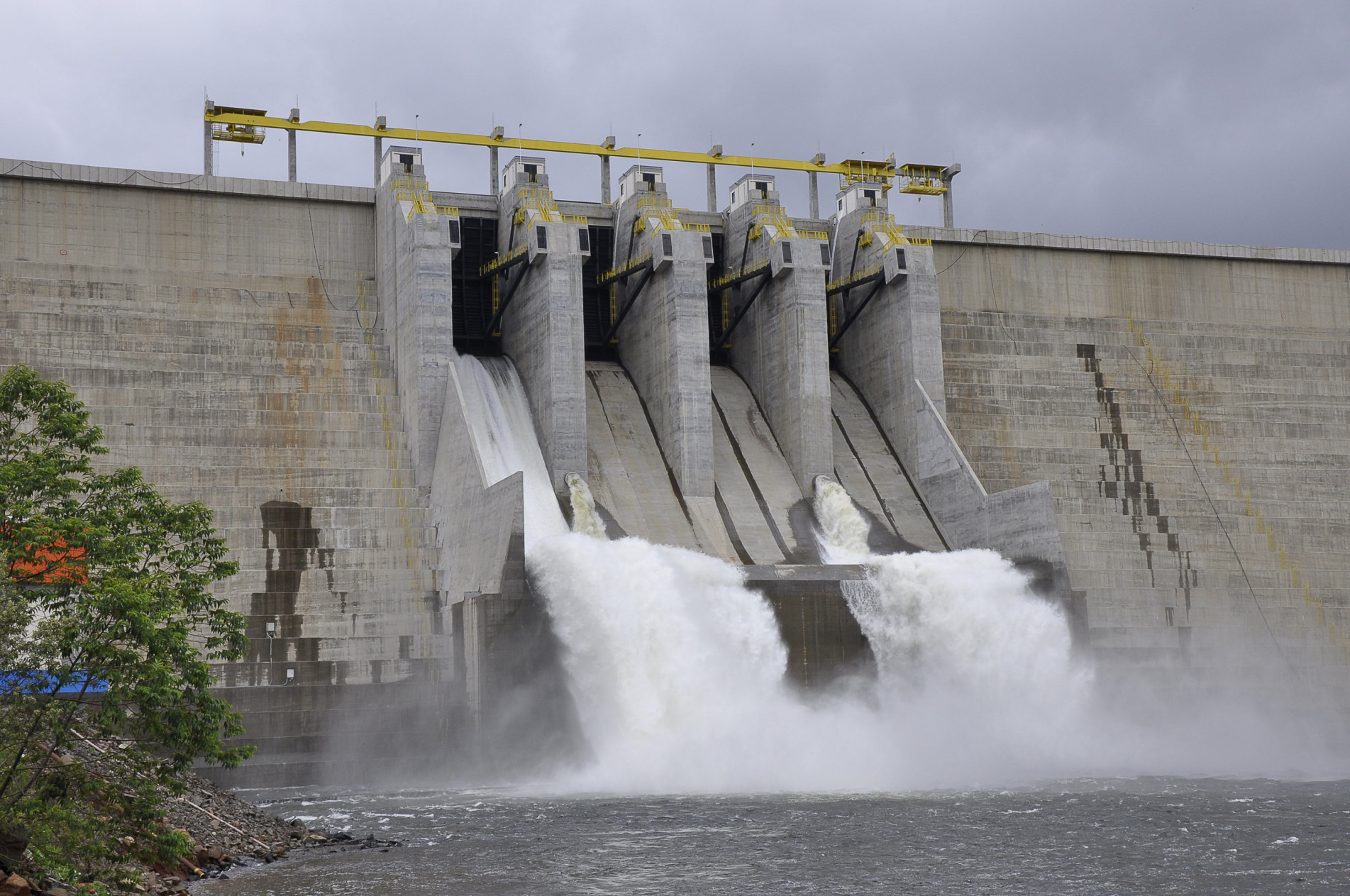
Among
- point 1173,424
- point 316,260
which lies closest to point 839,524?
point 1173,424

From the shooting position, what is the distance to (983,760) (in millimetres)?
34781

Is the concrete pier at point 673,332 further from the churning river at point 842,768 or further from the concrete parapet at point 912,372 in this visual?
the concrete parapet at point 912,372

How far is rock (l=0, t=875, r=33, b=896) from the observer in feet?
48.9

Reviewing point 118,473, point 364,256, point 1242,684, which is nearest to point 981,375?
point 1242,684

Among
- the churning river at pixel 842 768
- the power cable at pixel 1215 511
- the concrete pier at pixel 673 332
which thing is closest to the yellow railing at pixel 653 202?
the concrete pier at pixel 673 332

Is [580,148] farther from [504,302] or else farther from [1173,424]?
[1173,424]

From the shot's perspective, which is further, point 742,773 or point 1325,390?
point 1325,390

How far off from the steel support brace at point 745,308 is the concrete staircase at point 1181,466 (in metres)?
5.93

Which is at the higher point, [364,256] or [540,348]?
[364,256]

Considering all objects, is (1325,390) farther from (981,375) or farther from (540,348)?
(540,348)

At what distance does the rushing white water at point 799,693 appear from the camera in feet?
Result: 109

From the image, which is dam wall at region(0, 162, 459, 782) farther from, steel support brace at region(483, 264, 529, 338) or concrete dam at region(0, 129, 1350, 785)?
steel support brace at region(483, 264, 529, 338)

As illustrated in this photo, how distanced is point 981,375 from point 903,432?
145 inches

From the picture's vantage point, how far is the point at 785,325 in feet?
143
